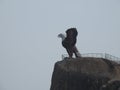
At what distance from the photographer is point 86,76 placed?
103 ft

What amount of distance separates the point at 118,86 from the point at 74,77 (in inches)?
198

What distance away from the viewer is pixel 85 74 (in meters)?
31.5

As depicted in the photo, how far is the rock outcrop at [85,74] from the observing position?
30.5 meters

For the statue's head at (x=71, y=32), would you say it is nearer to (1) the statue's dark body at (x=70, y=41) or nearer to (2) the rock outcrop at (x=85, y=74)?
(1) the statue's dark body at (x=70, y=41)

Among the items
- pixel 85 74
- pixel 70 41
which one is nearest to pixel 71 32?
pixel 70 41

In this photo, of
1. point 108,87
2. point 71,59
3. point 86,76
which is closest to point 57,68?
point 71,59

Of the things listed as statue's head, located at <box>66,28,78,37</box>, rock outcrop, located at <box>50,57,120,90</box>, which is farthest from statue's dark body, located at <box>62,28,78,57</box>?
rock outcrop, located at <box>50,57,120,90</box>

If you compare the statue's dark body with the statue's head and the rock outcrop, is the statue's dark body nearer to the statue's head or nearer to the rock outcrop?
the statue's head

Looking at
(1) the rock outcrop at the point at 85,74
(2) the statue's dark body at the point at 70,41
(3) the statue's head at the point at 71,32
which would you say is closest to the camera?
(1) the rock outcrop at the point at 85,74

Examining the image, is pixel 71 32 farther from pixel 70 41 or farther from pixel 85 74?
pixel 85 74

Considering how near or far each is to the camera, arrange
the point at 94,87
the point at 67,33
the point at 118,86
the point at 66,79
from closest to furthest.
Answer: the point at 118,86
the point at 94,87
the point at 66,79
the point at 67,33

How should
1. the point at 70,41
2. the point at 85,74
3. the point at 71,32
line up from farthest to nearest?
the point at 70,41
the point at 71,32
the point at 85,74

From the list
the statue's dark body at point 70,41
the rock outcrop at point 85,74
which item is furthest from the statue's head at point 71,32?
the rock outcrop at point 85,74

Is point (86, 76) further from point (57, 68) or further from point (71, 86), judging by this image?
point (57, 68)
